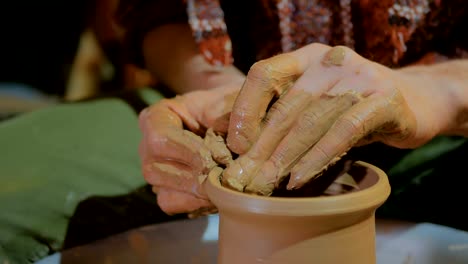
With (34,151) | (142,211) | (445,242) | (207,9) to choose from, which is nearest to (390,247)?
(445,242)

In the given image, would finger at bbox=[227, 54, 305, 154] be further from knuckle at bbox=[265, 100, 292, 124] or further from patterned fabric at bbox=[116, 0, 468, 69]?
patterned fabric at bbox=[116, 0, 468, 69]

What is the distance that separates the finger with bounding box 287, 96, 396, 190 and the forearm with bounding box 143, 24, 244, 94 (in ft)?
2.00

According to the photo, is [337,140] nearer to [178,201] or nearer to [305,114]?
[305,114]

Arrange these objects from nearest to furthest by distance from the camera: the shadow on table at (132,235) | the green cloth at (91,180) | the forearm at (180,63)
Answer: the shadow on table at (132,235) < the green cloth at (91,180) < the forearm at (180,63)

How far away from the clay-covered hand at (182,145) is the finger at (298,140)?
4.5 inches

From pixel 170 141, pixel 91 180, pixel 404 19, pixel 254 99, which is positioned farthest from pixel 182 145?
pixel 404 19

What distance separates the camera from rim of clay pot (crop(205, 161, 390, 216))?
2.42 ft

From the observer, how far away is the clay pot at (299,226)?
742mm

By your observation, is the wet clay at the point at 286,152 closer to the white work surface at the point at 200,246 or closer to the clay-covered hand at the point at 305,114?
the clay-covered hand at the point at 305,114

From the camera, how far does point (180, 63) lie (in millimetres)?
1579

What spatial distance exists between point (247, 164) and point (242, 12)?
0.72 meters

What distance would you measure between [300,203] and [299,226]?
0.04m

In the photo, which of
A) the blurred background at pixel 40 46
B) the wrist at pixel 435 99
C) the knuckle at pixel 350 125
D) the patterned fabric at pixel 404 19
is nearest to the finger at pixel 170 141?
the knuckle at pixel 350 125

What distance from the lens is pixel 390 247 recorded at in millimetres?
1082
